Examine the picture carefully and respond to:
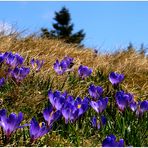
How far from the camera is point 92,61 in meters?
6.48

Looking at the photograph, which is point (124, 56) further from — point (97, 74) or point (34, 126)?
point (34, 126)

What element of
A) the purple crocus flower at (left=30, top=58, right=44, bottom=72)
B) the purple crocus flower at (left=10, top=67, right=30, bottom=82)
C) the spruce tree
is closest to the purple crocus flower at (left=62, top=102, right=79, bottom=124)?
the purple crocus flower at (left=10, top=67, right=30, bottom=82)

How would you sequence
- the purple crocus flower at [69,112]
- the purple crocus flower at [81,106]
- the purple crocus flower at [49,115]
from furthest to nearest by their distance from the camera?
the purple crocus flower at [81,106] < the purple crocus flower at [69,112] < the purple crocus flower at [49,115]

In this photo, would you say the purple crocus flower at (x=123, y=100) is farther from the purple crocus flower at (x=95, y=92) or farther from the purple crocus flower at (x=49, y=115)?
the purple crocus flower at (x=49, y=115)

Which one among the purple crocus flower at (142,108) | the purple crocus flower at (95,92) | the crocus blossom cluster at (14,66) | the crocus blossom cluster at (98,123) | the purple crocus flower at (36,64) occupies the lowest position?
the crocus blossom cluster at (98,123)

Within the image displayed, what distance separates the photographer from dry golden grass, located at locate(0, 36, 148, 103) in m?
4.90

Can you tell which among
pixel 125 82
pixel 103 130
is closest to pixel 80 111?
pixel 103 130

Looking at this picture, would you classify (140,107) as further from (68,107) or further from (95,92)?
(68,107)

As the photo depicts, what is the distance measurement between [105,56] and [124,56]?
0.40 m

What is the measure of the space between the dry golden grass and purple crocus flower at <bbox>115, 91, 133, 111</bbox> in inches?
45.6

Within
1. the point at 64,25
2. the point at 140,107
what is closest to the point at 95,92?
the point at 140,107

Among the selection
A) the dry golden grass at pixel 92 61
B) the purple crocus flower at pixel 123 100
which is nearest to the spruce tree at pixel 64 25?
the dry golden grass at pixel 92 61

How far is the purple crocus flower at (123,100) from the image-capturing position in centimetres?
304

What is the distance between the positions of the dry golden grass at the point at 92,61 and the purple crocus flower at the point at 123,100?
1.16 m
